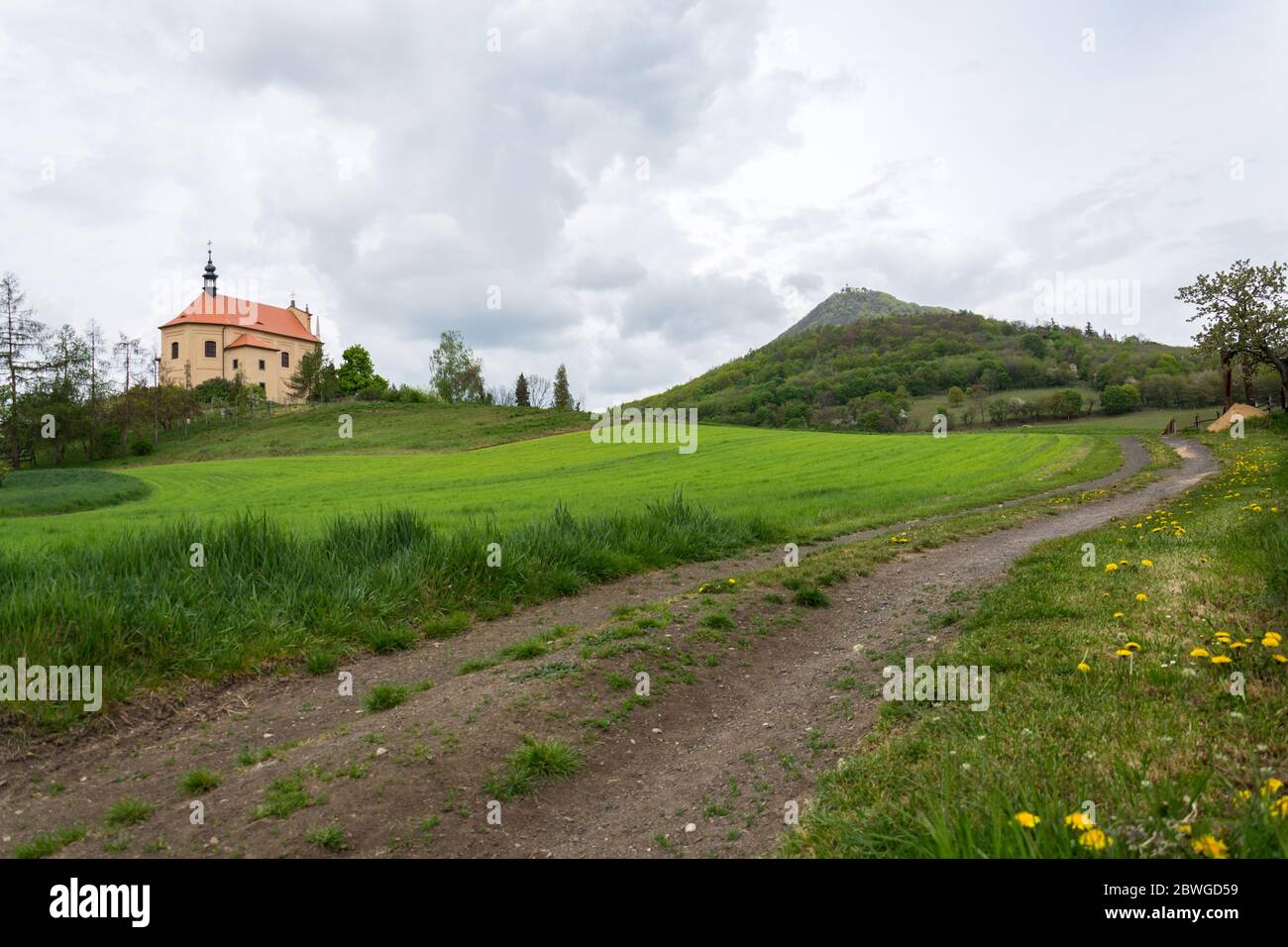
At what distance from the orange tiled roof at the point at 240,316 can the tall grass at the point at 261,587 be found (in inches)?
4377

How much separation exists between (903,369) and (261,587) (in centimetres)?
12228

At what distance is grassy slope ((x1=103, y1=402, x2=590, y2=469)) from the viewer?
2788 inches

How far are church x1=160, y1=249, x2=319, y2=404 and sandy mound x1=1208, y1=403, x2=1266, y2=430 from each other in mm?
107761

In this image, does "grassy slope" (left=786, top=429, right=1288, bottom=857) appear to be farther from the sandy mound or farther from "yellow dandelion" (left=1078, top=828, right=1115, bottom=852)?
the sandy mound

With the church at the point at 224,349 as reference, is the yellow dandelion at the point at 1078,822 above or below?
below

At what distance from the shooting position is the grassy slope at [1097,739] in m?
3.17

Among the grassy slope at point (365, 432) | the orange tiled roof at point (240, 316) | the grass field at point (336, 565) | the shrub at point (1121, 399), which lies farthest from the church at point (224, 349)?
the shrub at point (1121, 399)

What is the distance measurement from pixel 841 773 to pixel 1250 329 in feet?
197

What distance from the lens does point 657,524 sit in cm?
1406

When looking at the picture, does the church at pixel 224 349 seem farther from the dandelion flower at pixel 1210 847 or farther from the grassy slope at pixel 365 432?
the dandelion flower at pixel 1210 847

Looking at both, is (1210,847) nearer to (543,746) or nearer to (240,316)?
(543,746)

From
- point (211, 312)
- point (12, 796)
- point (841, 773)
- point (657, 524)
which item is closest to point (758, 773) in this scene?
point (841, 773)

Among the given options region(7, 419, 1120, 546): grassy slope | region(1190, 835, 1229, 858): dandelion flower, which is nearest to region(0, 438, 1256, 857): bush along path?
region(1190, 835, 1229, 858): dandelion flower
